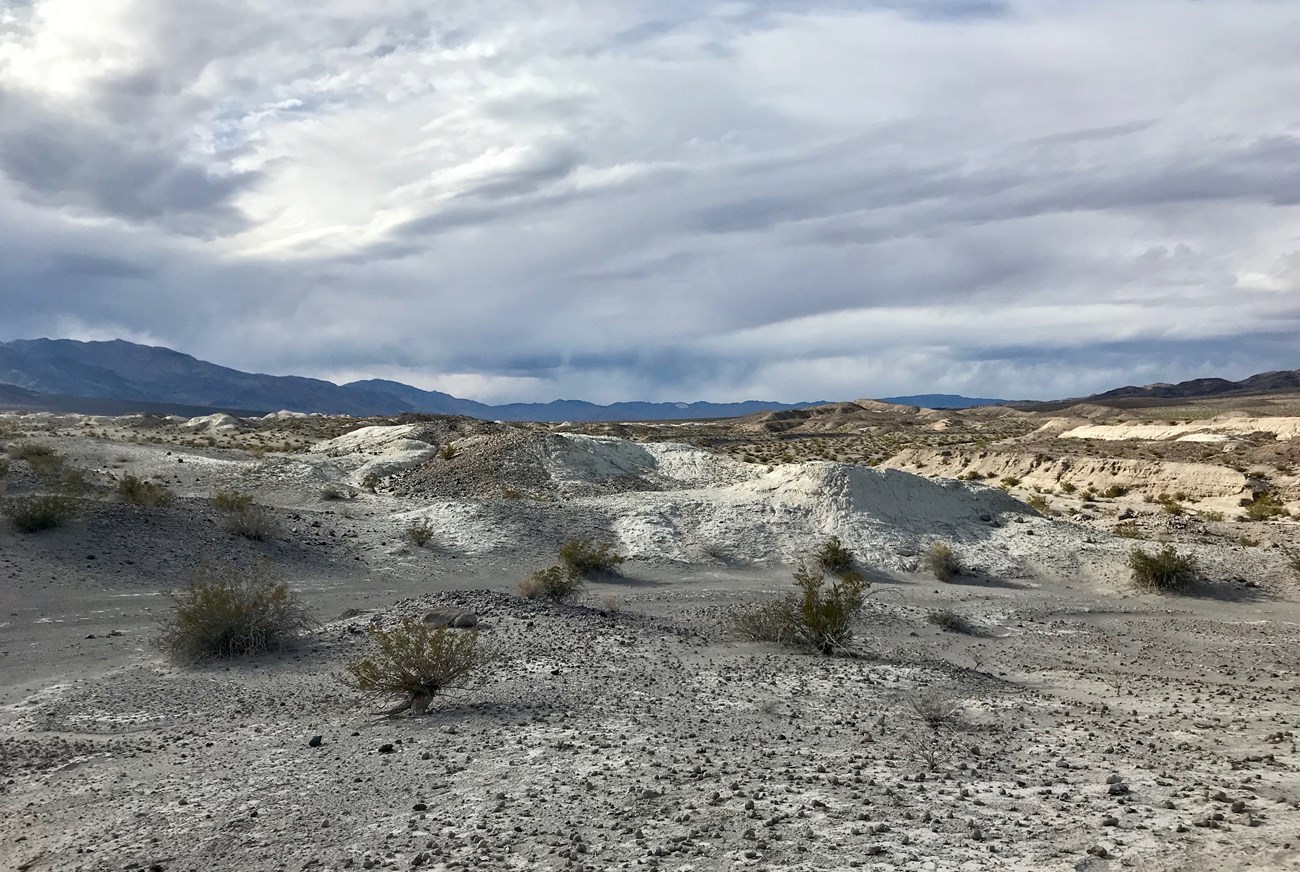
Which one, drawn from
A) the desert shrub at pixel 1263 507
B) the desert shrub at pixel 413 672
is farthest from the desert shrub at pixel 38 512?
the desert shrub at pixel 1263 507

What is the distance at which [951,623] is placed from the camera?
17828mm

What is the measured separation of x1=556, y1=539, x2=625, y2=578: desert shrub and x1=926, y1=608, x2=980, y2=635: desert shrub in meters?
8.33

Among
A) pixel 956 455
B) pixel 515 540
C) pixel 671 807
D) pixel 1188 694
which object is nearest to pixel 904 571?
pixel 515 540

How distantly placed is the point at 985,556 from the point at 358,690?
19002 mm

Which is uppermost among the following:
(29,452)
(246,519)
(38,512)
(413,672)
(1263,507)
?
(29,452)

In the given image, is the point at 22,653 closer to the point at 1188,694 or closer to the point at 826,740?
the point at 826,740

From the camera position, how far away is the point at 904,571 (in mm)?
24688

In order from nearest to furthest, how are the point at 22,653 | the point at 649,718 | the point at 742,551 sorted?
1. the point at 649,718
2. the point at 22,653
3. the point at 742,551

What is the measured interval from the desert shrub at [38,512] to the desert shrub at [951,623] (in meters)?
19.7

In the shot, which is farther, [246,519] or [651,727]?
[246,519]

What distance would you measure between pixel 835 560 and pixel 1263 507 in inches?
748

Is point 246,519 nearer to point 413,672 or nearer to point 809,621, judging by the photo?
point 413,672

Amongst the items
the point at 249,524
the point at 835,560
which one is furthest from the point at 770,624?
the point at 249,524

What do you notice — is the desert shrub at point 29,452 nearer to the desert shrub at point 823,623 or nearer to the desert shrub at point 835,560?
the desert shrub at point 835,560
